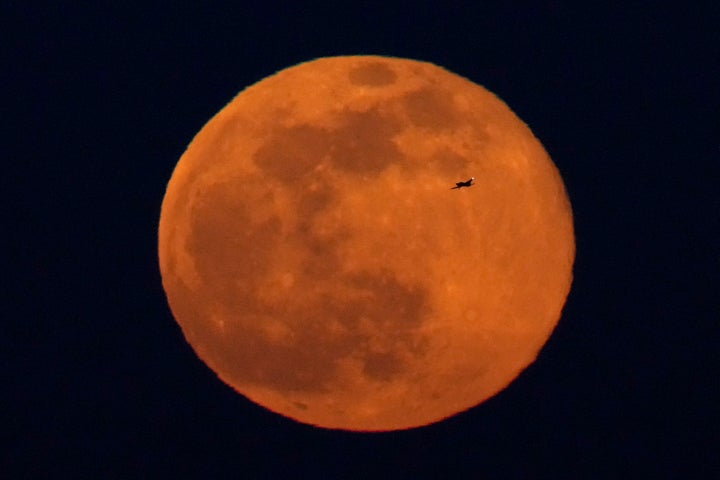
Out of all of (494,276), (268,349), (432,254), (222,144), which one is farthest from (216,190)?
(494,276)

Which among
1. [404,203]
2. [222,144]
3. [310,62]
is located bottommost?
Result: [404,203]

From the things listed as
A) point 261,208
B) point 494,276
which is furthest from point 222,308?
point 494,276

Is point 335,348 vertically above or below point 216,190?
below


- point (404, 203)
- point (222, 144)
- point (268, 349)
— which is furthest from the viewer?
Answer: point (222, 144)

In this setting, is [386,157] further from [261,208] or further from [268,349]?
[268,349]

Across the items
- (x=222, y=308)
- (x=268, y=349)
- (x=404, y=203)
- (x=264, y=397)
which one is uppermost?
(x=404, y=203)

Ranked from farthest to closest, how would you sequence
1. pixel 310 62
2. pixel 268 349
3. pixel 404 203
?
pixel 310 62 < pixel 268 349 < pixel 404 203

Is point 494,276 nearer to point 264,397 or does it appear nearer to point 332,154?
point 332,154

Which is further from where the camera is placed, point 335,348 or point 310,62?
point 310,62

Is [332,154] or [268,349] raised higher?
[332,154]
